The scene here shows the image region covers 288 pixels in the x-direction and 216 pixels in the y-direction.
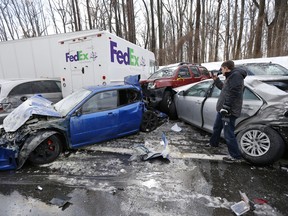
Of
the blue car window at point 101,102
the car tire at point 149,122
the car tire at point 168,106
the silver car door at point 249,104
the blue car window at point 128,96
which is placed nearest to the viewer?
the silver car door at point 249,104

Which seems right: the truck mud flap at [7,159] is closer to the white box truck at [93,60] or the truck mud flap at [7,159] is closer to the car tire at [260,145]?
the white box truck at [93,60]

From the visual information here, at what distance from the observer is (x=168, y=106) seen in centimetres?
690

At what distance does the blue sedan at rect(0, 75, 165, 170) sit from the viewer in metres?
3.46

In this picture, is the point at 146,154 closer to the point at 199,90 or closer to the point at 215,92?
the point at 215,92

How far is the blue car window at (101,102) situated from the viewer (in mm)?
4309

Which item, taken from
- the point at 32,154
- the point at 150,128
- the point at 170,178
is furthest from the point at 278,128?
the point at 32,154

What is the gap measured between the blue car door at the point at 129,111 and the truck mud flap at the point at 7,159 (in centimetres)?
216

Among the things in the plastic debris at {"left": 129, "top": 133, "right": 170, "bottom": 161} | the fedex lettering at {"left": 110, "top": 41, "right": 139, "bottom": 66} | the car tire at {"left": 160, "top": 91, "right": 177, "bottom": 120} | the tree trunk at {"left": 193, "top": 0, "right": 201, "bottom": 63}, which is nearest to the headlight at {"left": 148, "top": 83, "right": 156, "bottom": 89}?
the car tire at {"left": 160, "top": 91, "right": 177, "bottom": 120}

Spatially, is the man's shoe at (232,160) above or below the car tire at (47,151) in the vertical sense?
below

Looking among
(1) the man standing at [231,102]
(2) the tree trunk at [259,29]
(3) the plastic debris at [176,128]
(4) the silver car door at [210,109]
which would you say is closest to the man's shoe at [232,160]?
(1) the man standing at [231,102]

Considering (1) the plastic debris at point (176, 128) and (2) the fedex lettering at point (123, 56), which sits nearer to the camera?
(1) the plastic debris at point (176, 128)

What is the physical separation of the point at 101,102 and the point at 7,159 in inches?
80.0

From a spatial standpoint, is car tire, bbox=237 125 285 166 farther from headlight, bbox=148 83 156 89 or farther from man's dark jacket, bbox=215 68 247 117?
headlight, bbox=148 83 156 89

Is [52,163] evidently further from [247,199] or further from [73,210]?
[247,199]
